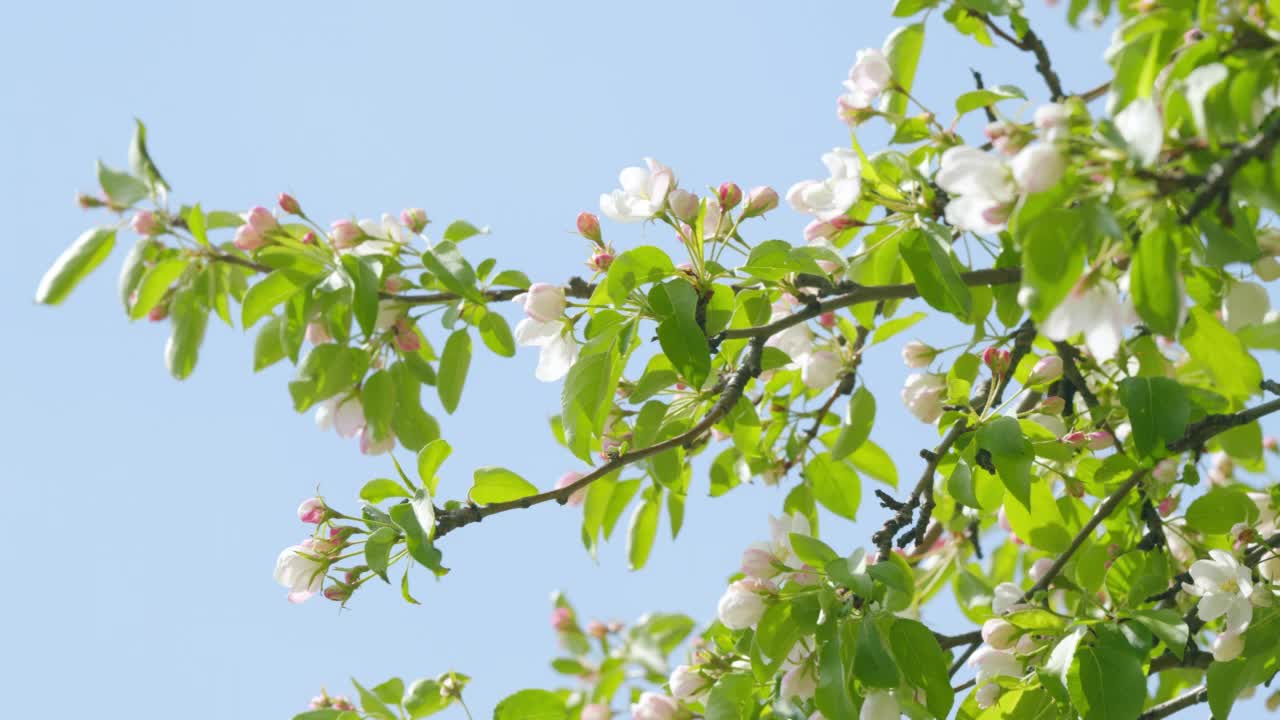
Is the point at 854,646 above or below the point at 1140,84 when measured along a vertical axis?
below

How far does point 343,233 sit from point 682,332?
69cm

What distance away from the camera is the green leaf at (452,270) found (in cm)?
187

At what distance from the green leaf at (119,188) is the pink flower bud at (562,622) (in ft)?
6.30

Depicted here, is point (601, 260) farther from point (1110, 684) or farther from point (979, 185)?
point (1110, 684)

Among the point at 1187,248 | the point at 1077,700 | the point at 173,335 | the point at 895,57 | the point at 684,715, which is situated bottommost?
the point at 1077,700

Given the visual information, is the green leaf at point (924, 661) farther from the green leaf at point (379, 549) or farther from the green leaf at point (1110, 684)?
the green leaf at point (379, 549)

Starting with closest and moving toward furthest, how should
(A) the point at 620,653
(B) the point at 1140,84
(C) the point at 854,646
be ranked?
1. (B) the point at 1140,84
2. (C) the point at 854,646
3. (A) the point at 620,653

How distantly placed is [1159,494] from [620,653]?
5.90 feet

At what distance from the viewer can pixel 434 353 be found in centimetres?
224

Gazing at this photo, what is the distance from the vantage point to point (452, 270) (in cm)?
188

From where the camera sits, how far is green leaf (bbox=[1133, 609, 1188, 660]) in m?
1.58

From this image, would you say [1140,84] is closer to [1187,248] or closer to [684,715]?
[1187,248]

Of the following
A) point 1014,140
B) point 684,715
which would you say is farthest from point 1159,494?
point 1014,140

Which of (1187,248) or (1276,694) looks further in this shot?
(1276,694)
